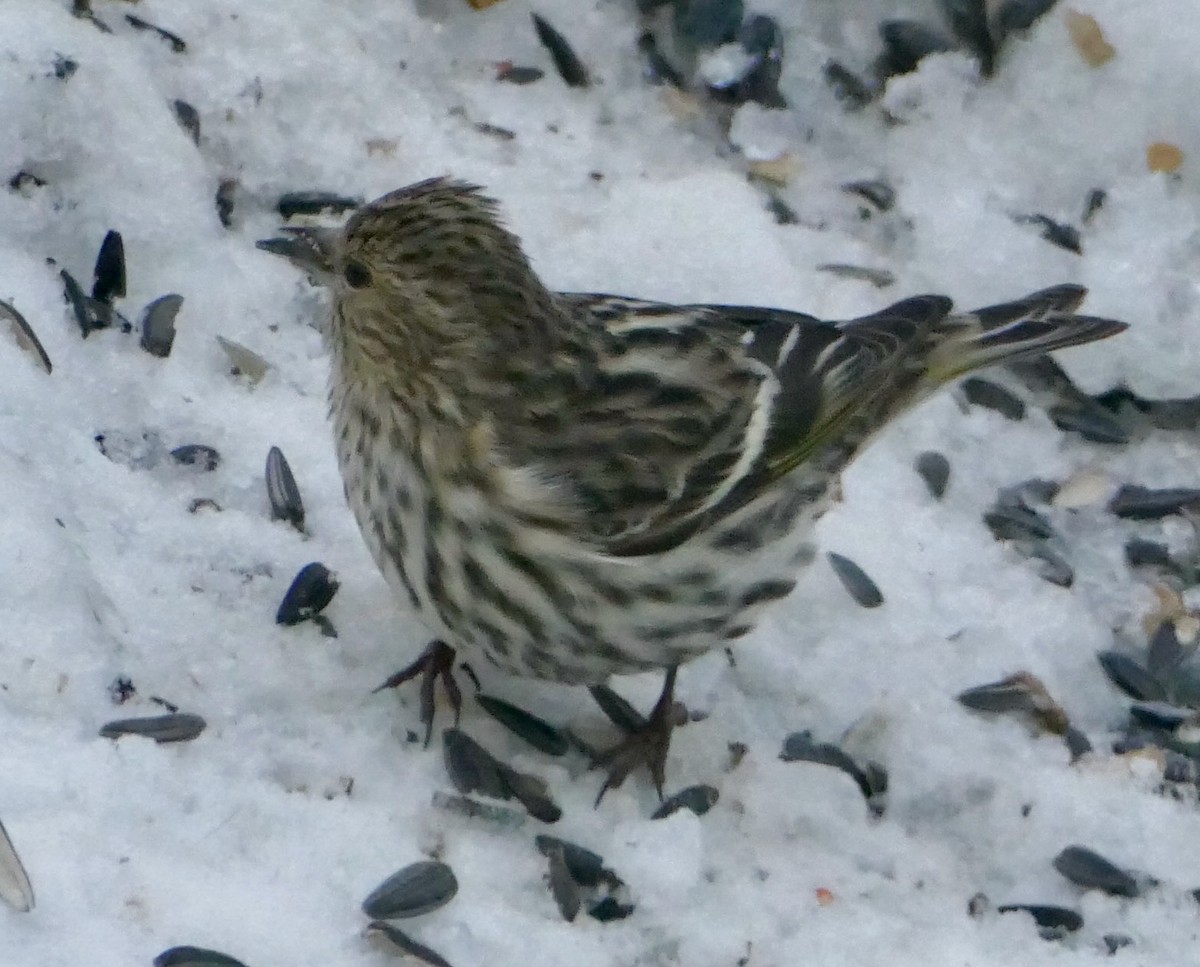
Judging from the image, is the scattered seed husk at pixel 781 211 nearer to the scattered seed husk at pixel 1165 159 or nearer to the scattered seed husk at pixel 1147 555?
the scattered seed husk at pixel 1165 159

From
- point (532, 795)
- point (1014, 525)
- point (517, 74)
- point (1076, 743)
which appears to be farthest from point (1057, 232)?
point (532, 795)

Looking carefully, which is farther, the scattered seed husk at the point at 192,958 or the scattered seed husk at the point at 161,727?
the scattered seed husk at the point at 161,727

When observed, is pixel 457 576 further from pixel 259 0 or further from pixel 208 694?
pixel 259 0

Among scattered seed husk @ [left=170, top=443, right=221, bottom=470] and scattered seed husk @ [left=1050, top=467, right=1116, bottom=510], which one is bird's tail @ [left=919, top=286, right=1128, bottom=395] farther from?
scattered seed husk @ [left=170, top=443, right=221, bottom=470]

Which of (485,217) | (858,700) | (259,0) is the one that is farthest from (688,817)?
(259,0)

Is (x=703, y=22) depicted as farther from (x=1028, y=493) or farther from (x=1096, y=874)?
(x=1096, y=874)

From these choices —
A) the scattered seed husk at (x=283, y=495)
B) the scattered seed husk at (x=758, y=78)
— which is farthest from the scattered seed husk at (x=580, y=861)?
the scattered seed husk at (x=758, y=78)

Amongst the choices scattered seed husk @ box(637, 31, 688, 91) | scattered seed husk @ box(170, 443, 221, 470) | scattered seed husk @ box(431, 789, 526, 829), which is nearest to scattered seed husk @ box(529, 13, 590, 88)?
scattered seed husk @ box(637, 31, 688, 91)
